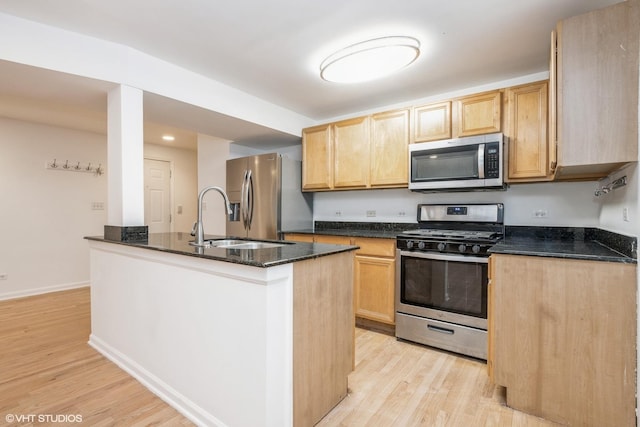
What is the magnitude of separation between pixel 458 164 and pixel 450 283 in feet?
3.41

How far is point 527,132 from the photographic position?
2.45 m

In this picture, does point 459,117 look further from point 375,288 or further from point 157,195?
point 157,195

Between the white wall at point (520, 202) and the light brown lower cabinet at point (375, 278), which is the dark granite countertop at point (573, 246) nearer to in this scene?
the white wall at point (520, 202)

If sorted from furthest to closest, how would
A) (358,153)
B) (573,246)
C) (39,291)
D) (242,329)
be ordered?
(39,291), (358,153), (573,246), (242,329)

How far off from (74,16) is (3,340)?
2724 millimetres

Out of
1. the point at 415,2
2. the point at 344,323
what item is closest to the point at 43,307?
the point at 344,323

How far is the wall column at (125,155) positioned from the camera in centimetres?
231

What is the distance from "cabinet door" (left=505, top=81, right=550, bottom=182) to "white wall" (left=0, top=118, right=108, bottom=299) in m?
5.39

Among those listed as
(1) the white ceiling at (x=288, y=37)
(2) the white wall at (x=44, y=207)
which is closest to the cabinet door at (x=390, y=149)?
(1) the white ceiling at (x=288, y=37)

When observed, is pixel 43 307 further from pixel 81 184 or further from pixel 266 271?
pixel 266 271

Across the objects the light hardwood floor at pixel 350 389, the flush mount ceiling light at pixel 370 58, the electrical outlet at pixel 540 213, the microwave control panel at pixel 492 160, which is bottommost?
the light hardwood floor at pixel 350 389

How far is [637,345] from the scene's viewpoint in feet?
4.82

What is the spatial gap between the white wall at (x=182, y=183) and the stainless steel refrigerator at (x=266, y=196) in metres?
2.22

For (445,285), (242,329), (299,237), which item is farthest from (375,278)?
(242,329)
